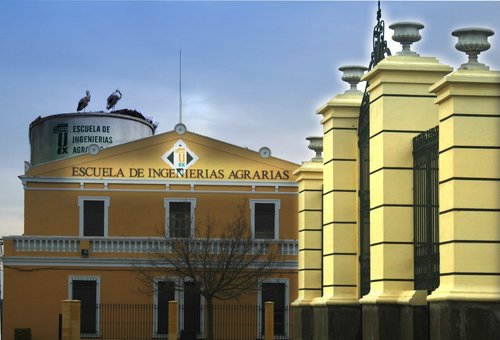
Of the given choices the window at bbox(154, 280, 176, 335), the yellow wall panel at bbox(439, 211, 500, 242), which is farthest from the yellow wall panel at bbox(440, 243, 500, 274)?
the window at bbox(154, 280, 176, 335)

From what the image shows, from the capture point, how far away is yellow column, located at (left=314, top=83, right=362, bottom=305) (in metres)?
21.3

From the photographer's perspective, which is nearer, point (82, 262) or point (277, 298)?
point (82, 262)

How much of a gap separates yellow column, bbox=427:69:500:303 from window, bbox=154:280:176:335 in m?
30.9

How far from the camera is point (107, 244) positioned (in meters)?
46.7

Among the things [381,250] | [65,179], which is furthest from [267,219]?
→ [381,250]

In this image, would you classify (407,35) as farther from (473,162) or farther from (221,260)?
(221,260)

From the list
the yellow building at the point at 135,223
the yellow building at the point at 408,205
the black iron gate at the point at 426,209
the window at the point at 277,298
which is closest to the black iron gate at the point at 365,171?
the yellow building at the point at 408,205

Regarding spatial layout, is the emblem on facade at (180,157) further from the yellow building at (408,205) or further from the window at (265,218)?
the yellow building at (408,205)

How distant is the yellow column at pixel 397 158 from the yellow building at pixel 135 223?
27784 millimetres

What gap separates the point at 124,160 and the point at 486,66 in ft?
109

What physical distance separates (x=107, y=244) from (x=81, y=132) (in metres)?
11.5

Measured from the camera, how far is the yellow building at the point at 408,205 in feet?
50.5

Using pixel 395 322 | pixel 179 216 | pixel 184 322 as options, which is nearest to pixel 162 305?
pixel 184 322

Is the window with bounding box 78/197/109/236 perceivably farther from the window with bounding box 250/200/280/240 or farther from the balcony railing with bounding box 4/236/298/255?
the window with bounding box 250/200/280/240
